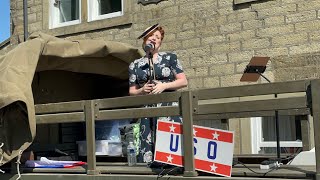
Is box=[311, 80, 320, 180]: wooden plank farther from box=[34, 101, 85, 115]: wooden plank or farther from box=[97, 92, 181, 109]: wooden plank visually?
box=[34, 101, 85, 115]: wooden plank

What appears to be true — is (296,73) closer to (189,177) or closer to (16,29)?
(189,177)

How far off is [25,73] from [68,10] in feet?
18.1

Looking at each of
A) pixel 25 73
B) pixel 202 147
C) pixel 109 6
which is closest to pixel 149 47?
pixel 25 73

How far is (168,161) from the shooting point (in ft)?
11.6

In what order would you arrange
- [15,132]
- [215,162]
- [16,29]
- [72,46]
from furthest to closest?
[16,29]
[72,46]
[15,132]
[215,162]

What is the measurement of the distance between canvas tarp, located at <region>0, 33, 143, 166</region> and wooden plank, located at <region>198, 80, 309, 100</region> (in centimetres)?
150

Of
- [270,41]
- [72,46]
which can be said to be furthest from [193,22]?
[72,46]

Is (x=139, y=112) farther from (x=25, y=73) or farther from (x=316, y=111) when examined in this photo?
(x=316, y=111)

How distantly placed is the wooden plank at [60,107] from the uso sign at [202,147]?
2.74 ft

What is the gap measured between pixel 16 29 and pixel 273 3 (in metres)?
5.41

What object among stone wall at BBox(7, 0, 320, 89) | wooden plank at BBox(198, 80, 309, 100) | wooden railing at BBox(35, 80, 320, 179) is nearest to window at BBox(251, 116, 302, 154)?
stone wall at BBox(7, 0, 320, 89)

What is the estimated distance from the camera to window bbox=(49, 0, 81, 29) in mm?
9216

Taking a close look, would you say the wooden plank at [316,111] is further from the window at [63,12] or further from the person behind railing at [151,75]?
the window at [63,12]

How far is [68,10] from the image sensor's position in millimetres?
9359
